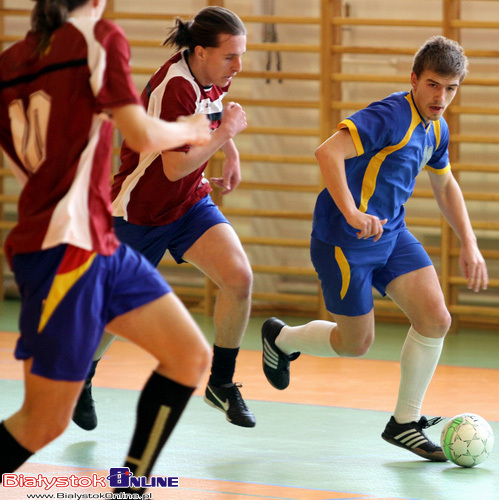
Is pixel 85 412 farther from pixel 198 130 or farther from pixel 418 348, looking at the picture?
pixel 198 130

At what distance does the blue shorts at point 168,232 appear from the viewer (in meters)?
3.64

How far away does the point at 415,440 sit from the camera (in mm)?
3338

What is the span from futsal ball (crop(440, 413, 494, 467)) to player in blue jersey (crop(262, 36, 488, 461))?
105 millimetres

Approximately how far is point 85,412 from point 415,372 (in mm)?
1245

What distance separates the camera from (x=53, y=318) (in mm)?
2178

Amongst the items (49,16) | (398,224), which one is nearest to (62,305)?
(49,16)

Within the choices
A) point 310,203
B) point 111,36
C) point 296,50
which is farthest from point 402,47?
point 111,36

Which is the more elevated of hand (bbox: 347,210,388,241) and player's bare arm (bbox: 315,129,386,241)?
player's bare arm (bbox: 315,129,386,241)

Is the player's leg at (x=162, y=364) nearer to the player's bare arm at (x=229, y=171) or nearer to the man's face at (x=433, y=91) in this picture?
the man's face at (x=433, y=91)

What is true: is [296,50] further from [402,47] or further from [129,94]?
[129,94]

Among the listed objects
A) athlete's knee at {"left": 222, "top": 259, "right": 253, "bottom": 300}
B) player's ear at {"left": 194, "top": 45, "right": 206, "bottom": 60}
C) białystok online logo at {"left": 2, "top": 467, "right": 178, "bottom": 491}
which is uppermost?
player's ear at {"left": 194, "top": 45, "right": 206, "bottom": 60}

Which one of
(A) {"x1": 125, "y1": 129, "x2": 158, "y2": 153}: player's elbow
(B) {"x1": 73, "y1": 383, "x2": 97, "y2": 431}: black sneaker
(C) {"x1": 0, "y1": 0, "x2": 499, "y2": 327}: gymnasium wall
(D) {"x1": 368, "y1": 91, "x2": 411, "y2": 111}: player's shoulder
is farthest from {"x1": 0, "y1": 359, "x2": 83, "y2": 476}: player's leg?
(C) {"x1": 0, "y1": 0, "x2": 499, "y2": 327}: gymnasium wall

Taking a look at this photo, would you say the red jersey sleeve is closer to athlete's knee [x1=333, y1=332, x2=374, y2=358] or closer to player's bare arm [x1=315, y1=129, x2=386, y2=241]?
player's bare arm [x1=315, y1=129, x2=386, y2=241]

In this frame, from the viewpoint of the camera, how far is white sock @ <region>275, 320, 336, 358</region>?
3.75 meters
